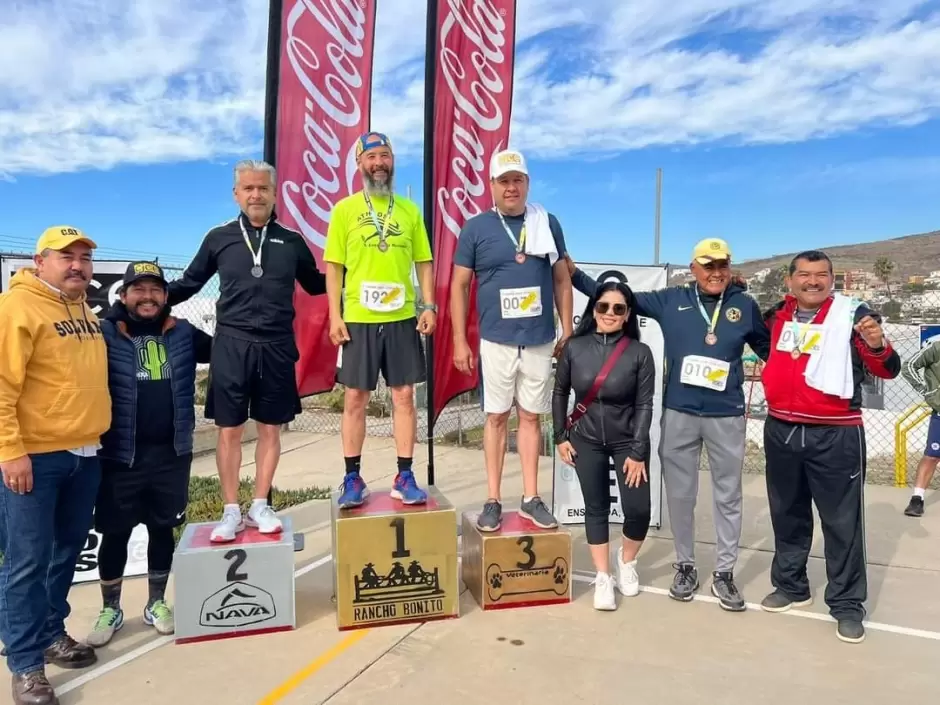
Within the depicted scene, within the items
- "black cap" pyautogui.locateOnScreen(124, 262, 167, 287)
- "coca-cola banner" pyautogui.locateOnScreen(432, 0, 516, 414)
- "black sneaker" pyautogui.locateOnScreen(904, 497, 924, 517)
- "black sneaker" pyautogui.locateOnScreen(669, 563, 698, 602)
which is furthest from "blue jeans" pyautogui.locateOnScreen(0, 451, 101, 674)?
"black sneaker" pyautogui.locateOnScreen(904, 497, 924, 517)

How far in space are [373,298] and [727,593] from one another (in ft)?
7.90

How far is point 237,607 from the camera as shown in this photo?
344cm

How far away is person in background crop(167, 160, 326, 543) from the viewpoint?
350 cm

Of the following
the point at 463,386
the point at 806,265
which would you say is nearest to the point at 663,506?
the point at 463,386

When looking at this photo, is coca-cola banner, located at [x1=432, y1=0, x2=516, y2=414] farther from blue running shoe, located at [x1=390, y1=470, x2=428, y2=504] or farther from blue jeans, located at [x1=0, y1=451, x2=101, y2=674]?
blue jeans, located at [x1=0, y1=451, x2=101, y2=674]

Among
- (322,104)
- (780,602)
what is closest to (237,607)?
(780,602)

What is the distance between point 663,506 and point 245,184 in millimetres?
3976

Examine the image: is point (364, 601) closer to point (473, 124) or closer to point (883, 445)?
point (473, 124)

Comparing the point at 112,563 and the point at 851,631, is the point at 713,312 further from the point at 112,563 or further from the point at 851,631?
the point at 112,563

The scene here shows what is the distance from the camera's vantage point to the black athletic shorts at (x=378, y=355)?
146 inches

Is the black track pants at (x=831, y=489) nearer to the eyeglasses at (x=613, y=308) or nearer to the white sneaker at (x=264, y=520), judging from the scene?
the eyeglasses at (x=613, y=308)

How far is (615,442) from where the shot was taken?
3621 millimetres

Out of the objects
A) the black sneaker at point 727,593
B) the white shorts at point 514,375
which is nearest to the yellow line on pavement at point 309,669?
the white shorts at point 514,375

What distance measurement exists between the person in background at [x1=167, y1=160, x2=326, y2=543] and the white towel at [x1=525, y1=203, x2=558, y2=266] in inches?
47.3
